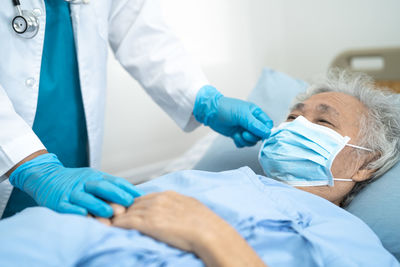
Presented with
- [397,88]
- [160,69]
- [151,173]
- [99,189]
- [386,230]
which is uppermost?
[160,69]

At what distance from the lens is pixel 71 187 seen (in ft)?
3.08

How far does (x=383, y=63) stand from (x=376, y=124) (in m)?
0.77

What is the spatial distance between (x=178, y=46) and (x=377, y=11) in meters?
1.25

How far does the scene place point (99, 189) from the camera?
0.90 meters

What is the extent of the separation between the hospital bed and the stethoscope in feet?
2.82

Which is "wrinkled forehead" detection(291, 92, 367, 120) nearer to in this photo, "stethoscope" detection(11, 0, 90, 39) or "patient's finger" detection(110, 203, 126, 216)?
"patient's finger" detection(110, 203, 126, 216)

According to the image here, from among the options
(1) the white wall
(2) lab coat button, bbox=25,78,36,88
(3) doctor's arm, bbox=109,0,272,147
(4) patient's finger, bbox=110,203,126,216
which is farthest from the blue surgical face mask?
(1) the white wall

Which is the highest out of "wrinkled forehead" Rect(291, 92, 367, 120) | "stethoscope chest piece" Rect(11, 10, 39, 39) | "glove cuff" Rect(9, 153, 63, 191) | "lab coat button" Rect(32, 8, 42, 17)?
"lab coat button" Rect(32, 8, 42, 17)

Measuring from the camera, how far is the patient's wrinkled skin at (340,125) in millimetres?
1251

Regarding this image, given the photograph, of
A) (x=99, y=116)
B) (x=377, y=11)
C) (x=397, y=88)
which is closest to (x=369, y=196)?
(x=397, y=88)

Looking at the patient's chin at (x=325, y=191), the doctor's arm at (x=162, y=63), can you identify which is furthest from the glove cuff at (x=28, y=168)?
the patient's chin at (x=325, y=191)

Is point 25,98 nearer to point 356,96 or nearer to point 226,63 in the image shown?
point 356,96

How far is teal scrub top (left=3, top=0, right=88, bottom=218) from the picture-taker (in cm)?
129

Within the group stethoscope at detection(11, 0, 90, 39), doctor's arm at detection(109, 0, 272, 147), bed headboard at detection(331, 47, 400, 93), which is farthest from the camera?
bed headboard at detection(331, 47, 400, 93)
